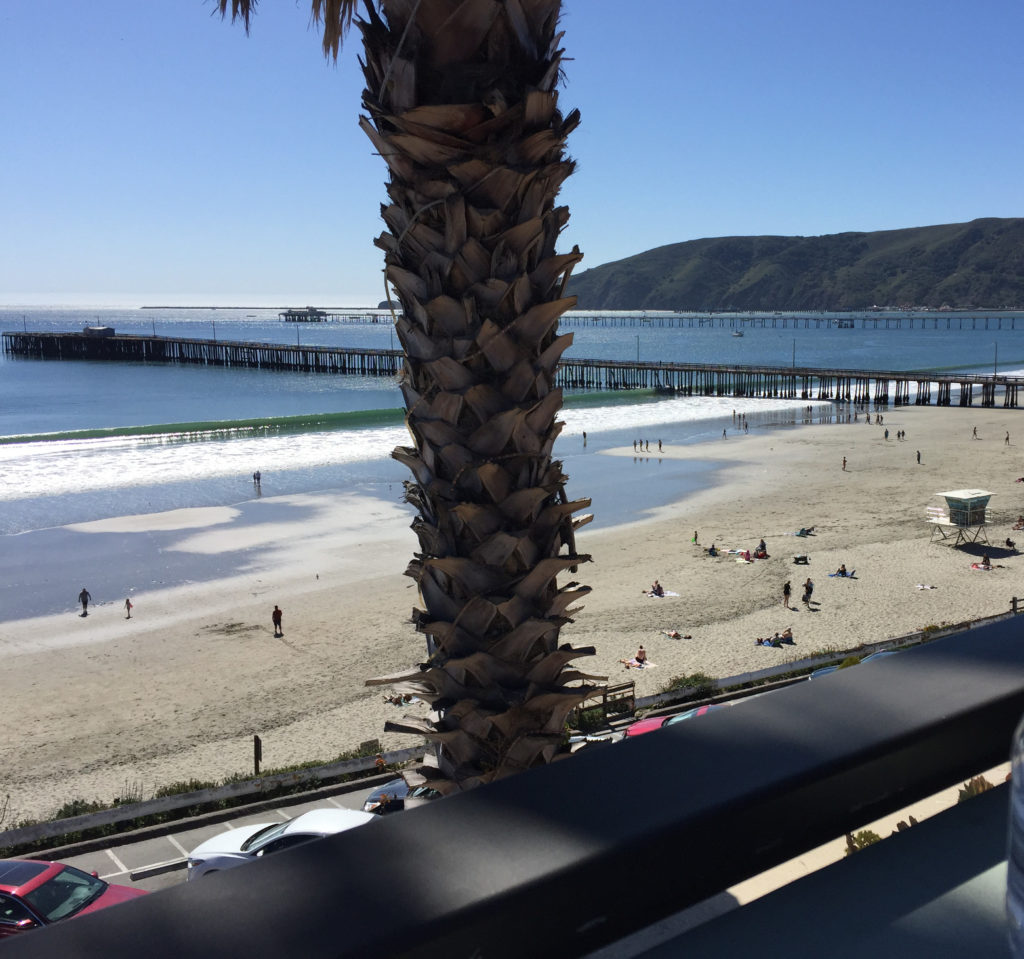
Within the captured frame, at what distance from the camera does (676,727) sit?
1.38 meters

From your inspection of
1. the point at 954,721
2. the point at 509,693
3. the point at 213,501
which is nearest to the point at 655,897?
the point at 954,721

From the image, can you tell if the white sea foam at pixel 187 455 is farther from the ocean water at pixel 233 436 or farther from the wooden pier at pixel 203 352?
the wooden pier at pixel 203 352

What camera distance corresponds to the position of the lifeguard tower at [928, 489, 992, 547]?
27.4 metres

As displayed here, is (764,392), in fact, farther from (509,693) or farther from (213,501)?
(509,693)

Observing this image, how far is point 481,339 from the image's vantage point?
2.79m

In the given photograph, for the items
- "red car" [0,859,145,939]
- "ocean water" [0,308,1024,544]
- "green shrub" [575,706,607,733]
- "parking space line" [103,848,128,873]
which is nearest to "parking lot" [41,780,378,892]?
"parking space line" [103,848,128,873]

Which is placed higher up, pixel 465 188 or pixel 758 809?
pixel 465 188

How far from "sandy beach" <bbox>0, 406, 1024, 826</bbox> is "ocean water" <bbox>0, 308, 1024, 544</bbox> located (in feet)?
9.00

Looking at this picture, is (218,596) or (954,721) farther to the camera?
(218,596)

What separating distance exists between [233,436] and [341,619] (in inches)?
1401

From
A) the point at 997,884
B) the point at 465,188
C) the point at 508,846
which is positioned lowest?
the point at 997,884

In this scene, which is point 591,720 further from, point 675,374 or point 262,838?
point 675,374

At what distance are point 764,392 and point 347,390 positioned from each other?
3555cm

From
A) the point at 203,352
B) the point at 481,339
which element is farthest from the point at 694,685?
the point at 203,352
